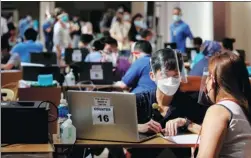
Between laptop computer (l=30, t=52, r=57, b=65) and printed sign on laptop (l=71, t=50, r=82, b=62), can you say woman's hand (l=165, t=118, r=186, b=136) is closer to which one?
laptop computer (l=30, t=52, r=57, b=65)

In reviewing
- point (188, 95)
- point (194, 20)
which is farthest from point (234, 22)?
point (188, 95)

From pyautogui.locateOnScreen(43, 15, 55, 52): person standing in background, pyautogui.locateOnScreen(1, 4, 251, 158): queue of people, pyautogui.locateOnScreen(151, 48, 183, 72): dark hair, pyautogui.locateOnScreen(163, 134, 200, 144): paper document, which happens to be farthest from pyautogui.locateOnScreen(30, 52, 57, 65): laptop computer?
pyautogui.locateOnScreen(43, 15, 55, 52): person standing in background

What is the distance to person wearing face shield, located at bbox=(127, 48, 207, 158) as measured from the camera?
3627 mm

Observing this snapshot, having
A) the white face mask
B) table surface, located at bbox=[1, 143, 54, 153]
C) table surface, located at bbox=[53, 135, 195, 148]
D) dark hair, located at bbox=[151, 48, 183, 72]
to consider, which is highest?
dark hair, located at bbox=[151, 48, 183, 72]

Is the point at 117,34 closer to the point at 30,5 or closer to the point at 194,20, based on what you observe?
the point at 194,20

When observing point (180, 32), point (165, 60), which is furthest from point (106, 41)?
point (165, 60)

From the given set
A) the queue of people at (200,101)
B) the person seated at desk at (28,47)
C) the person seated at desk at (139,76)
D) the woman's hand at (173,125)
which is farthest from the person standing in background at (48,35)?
the woman's hand at (173,125)

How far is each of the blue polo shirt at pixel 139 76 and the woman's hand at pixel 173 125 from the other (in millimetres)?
1799

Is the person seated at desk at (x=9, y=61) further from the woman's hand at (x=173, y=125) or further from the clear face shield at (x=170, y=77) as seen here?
the woman's hand at (x=173, y=125)

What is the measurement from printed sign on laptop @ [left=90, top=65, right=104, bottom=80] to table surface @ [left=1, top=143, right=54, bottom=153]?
3.27 metres

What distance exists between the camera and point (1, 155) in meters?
2.92

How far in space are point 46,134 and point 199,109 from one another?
1.15 m

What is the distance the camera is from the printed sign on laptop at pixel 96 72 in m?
6.33

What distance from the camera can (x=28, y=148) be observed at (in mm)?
3012
